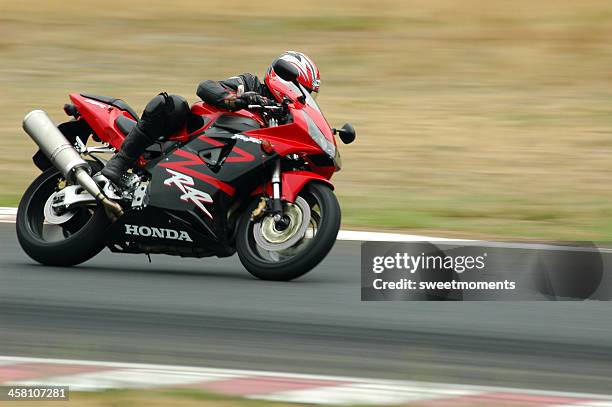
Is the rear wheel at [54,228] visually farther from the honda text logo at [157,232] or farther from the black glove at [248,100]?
the black glove at [248,100]

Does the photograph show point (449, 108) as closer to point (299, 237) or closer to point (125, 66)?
point (125, 66)

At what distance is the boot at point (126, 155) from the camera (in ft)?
24.2

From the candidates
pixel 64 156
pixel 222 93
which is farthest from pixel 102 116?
pixel 222 93

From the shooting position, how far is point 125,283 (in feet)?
23.8

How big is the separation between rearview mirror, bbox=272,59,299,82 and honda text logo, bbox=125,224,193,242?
1132 millimetres

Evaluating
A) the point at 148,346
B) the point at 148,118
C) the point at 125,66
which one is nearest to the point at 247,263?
the point at 148,118

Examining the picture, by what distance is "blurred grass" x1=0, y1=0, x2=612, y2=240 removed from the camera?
11281mm

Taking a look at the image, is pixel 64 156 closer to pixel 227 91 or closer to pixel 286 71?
pixel 227 91

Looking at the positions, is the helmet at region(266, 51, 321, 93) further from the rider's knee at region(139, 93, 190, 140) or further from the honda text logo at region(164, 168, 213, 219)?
the honda text logo at region(164, 168, 213, 219)

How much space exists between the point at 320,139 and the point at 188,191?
0.87 meters

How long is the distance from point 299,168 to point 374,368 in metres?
2.16

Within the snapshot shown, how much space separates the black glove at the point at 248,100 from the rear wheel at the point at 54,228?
3.56 ft

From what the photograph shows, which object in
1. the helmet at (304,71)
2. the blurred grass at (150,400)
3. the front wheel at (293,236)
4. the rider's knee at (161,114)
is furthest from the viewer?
the helmet at (304,71)

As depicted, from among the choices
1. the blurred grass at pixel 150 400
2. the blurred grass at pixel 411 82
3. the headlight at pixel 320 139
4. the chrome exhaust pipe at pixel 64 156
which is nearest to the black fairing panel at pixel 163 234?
the chrome exhaust pipe at pixel 64 156
